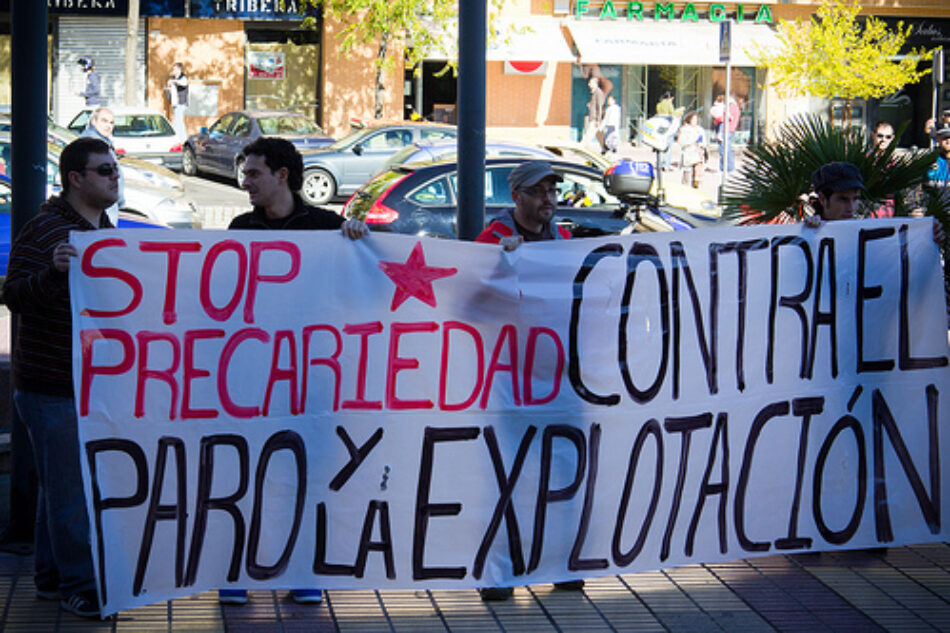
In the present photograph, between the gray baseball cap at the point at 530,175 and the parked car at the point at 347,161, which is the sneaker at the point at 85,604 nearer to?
the gray baseball cap at the point at 530,175

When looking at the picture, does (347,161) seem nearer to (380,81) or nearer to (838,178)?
(380,81)

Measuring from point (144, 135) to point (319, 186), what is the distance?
4.70 metres

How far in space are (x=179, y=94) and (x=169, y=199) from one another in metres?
16.2

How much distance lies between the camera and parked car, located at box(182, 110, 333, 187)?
22.3m

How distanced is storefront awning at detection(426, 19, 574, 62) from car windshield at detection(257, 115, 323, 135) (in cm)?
755

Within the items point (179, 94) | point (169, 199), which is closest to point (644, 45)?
point (179, 94)

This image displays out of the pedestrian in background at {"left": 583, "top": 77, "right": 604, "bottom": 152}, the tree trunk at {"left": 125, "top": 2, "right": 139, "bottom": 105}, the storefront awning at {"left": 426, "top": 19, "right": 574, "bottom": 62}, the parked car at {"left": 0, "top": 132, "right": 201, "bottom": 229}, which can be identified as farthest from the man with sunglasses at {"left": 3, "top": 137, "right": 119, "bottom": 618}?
the storefront awning at {"left": 426, "top": 19, "right": 574, "bottom": 62}

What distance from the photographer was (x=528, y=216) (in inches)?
203

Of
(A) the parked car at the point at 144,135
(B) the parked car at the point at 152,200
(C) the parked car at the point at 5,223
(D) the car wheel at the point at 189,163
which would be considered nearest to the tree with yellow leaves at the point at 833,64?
(D) the car wheel at the point at 189,163

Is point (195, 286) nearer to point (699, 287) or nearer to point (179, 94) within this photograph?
point (699, 287)

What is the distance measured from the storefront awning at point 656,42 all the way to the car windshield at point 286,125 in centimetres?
1030

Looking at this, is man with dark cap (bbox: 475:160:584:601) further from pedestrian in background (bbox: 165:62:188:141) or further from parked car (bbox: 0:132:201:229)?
pedestrian in background (bbox: 165:62:188:141)

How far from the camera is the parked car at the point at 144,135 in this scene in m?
22.9

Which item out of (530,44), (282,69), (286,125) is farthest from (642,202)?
(282,69)
